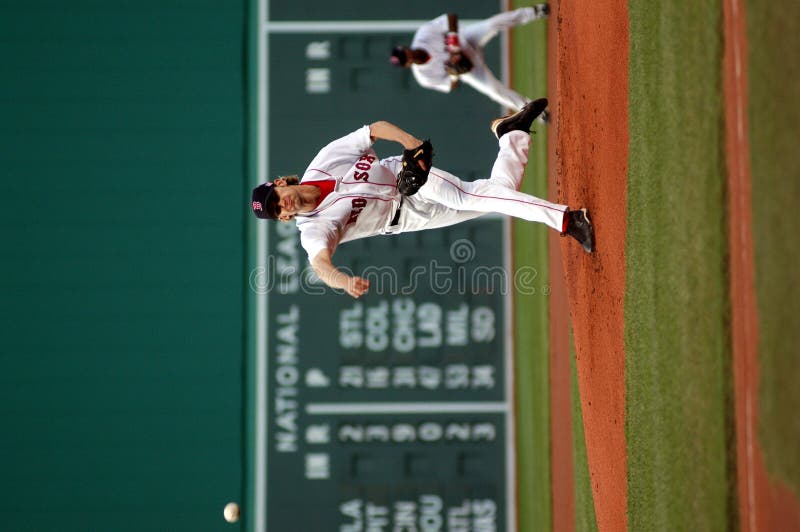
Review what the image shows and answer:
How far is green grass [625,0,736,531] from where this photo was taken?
3.06 m

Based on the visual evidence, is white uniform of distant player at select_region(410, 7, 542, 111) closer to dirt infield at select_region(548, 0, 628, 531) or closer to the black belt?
dirt infield at select_region(548, 0, 628, 531)

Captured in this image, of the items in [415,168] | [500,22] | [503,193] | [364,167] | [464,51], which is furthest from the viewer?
[464,51]

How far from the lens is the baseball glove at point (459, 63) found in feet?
19.4

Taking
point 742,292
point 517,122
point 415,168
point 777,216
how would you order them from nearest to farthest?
point 777,216, point 742,292, point 415,168, point 517,122

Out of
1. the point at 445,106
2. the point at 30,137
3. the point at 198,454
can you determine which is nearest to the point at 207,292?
the point at 198,454

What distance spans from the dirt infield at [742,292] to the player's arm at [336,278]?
1425mm

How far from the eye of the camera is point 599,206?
451 cm

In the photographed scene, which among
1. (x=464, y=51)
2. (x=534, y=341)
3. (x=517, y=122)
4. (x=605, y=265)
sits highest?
(x=464, y=51)

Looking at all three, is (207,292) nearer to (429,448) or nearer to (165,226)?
(165,226)

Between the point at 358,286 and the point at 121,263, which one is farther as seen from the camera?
the point at 121,263

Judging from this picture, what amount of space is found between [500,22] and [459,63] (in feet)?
1.35

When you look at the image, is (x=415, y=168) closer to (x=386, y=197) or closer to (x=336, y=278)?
(x=386, y=197)

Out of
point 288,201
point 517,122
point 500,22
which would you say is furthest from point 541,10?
point 288,201

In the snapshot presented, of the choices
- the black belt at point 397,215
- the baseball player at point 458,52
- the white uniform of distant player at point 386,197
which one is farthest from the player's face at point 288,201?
the baseball player at point 458,52
